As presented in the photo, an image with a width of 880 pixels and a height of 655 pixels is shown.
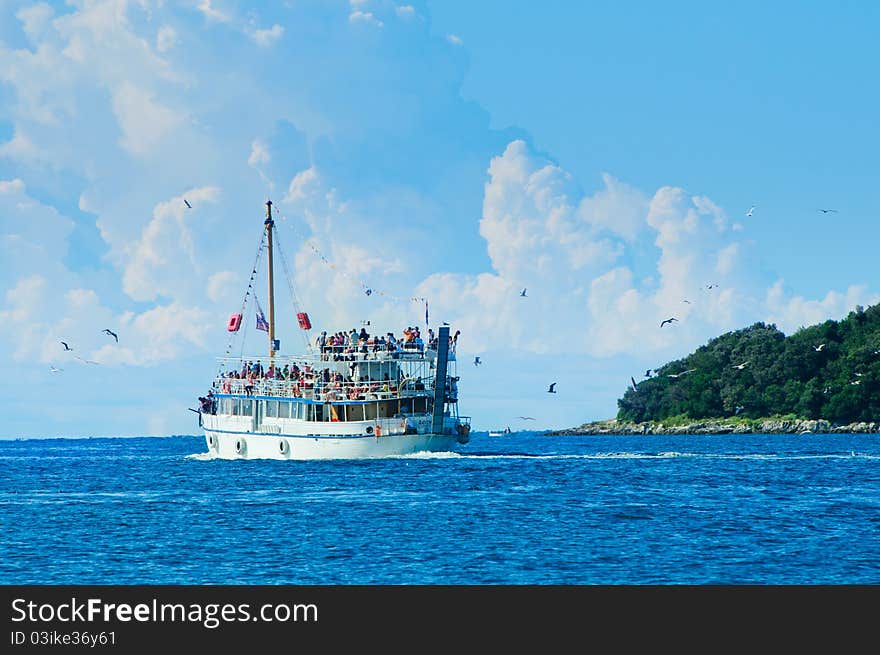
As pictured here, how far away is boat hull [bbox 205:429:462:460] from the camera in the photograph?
93812 mm

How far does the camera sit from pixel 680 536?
50094 mm

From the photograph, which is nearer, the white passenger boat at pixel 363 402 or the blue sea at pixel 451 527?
the blue sea at pixel 451 527

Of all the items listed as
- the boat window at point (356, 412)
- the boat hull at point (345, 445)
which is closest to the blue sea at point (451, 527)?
the boat hull at point (345, 445)

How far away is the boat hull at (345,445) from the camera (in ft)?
308

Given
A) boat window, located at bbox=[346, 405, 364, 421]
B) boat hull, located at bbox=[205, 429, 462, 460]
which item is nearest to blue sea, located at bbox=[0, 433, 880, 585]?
boat hull, located at bbox=[205, 429, 462, 460]

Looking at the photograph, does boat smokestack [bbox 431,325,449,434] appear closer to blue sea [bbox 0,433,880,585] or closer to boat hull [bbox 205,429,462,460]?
boat hull [bbox 205,429,462,460]

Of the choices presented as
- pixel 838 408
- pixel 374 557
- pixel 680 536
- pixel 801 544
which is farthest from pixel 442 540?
pixel 838 408

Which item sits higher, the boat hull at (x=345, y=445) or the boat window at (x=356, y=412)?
the boat window at (x=356, y=412)

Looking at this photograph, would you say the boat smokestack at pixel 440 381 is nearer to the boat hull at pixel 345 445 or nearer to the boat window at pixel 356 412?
the boat hull at pixel 345 445

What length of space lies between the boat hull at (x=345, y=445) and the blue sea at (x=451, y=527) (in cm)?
468

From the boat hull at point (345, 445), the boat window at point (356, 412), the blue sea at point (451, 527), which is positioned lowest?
the blue sea at point (451, 527)

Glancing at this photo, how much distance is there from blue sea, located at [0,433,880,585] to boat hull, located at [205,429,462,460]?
4681 millimetres

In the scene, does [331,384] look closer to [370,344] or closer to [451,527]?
[370,344]
